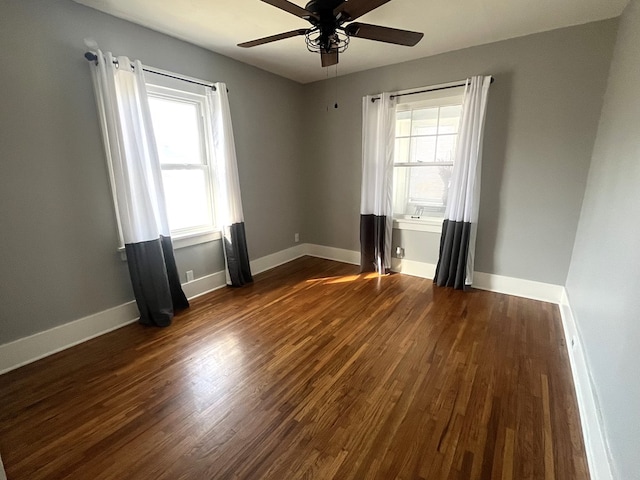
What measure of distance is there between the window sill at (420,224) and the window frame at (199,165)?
7.55 ft

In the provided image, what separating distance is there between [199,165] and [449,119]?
2897mm

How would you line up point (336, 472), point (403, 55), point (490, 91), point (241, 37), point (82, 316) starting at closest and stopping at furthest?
point (336, 472)
point (82, 316)
point (241, 37)
point (490, 91)
point (403, 55)

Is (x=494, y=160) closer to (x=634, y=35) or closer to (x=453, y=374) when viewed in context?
(x=634, y=35)

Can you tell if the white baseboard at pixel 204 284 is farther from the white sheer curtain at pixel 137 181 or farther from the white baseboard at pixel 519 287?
the white baseboard at pixel 519 287

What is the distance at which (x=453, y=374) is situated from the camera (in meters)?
2.02

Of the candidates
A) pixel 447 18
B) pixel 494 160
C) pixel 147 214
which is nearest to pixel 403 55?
pixel 447 18

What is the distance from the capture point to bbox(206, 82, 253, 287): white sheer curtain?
124 inches

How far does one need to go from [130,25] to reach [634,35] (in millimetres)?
3746

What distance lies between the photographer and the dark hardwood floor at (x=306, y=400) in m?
1.41

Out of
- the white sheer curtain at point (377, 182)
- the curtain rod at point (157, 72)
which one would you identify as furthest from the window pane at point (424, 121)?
the curtain rod at point (157, 72)

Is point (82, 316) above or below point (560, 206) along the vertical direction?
below

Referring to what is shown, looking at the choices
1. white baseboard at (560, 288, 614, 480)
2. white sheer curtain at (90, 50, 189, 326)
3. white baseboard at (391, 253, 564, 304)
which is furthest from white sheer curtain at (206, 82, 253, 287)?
white baseboard at (560, 288, 614, 480)

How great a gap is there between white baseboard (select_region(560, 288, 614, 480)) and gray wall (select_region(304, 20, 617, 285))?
3.19 ft

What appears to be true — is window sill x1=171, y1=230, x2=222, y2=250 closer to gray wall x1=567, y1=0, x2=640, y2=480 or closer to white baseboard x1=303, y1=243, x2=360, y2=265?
white baseboard x1=303, y1=243, x2=360, y2=265
